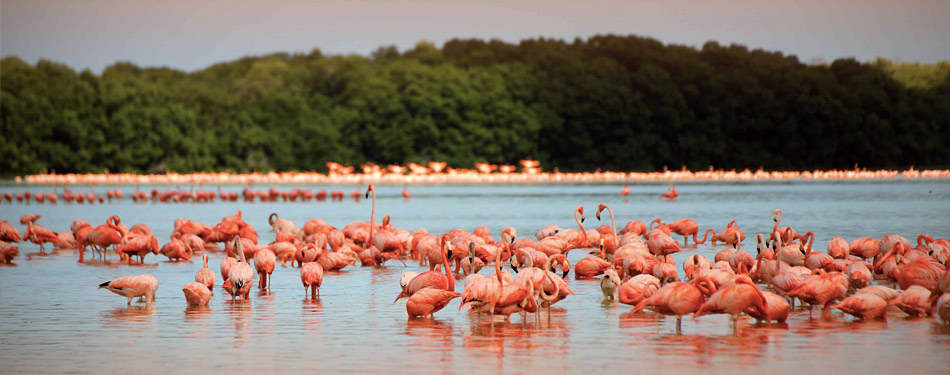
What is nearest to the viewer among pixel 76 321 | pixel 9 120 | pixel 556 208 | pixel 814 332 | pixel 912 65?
pixel 814 332

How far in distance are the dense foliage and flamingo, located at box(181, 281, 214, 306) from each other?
66.2m

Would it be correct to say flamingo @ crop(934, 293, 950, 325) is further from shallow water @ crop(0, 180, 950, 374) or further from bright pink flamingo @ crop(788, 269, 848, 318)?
bright pink flamingo @ crop(788, 269, 848, 318)

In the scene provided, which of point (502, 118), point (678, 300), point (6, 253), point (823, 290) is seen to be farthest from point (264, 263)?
point (502, 118)

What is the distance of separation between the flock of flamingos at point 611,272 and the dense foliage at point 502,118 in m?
60.6

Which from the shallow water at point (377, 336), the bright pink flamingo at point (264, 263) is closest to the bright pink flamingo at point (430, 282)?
the shallow water at point (377, 336)

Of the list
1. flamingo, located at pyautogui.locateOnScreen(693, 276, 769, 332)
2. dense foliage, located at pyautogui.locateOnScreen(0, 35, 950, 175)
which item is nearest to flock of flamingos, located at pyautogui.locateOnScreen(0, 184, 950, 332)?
flamingo, located at pyautogui.locateOnScreen(693, 276, 769, 332)

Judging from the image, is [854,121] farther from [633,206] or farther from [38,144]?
[38,144]

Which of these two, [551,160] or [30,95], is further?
[551,160]

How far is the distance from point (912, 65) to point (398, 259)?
325 ft

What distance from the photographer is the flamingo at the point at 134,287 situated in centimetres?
1262

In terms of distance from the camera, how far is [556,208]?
39156 millimetres

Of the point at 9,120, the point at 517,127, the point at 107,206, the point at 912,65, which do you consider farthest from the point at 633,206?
the point at 912,65

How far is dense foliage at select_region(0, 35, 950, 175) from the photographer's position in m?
77.8

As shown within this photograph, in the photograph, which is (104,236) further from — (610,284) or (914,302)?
(914,302)
